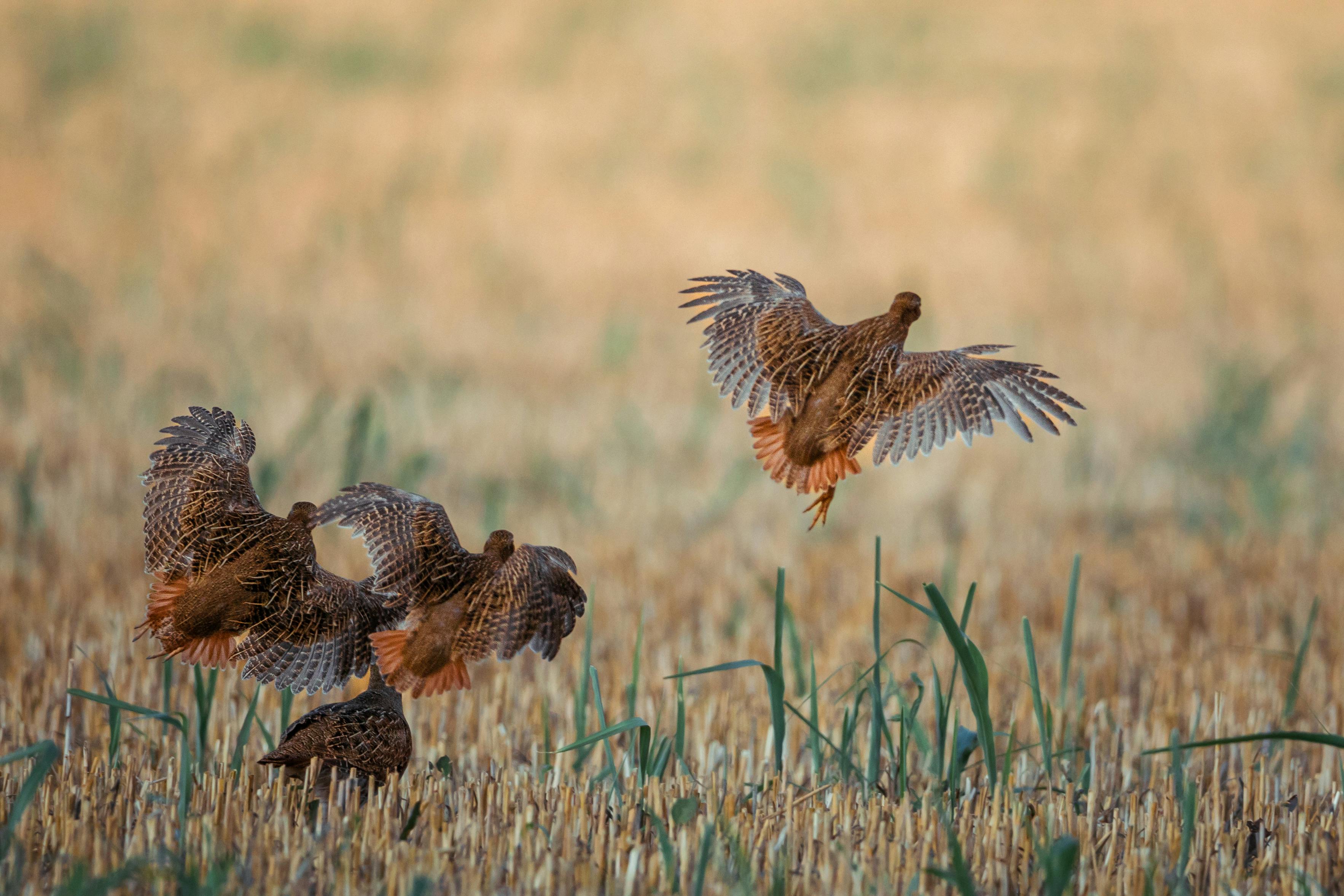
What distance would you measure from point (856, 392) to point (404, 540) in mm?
512

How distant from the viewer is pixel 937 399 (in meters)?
1.30

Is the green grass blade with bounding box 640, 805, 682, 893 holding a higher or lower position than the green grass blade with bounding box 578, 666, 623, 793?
lower

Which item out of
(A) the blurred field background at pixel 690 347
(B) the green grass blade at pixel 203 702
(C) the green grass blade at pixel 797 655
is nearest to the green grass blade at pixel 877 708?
(A) the blurred field background at pixel 690 347

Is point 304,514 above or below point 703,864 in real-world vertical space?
above

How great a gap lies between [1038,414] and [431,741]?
2.07m

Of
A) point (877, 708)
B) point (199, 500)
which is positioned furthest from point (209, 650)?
point (877, 708)

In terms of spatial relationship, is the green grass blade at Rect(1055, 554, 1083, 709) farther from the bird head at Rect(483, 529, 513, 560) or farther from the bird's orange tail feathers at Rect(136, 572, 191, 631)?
the bird's orange tail feathers at Rect(136, 572, 191, 631)

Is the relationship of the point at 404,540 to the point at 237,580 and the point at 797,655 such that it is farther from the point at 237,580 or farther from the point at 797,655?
the point at 797,655

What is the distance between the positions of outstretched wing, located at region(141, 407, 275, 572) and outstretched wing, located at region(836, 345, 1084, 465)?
670 mm

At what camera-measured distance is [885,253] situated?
10789mm

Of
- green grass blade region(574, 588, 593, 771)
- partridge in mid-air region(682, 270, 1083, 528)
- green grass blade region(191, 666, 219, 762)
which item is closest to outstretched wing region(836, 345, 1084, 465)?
partridge in mid-air region(682, 270, 1083, 528)

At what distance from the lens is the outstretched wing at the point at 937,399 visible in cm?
127

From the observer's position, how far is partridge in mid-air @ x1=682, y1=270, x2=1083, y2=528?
1.22 metres

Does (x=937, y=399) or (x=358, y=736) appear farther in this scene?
(x=358, y=736)
